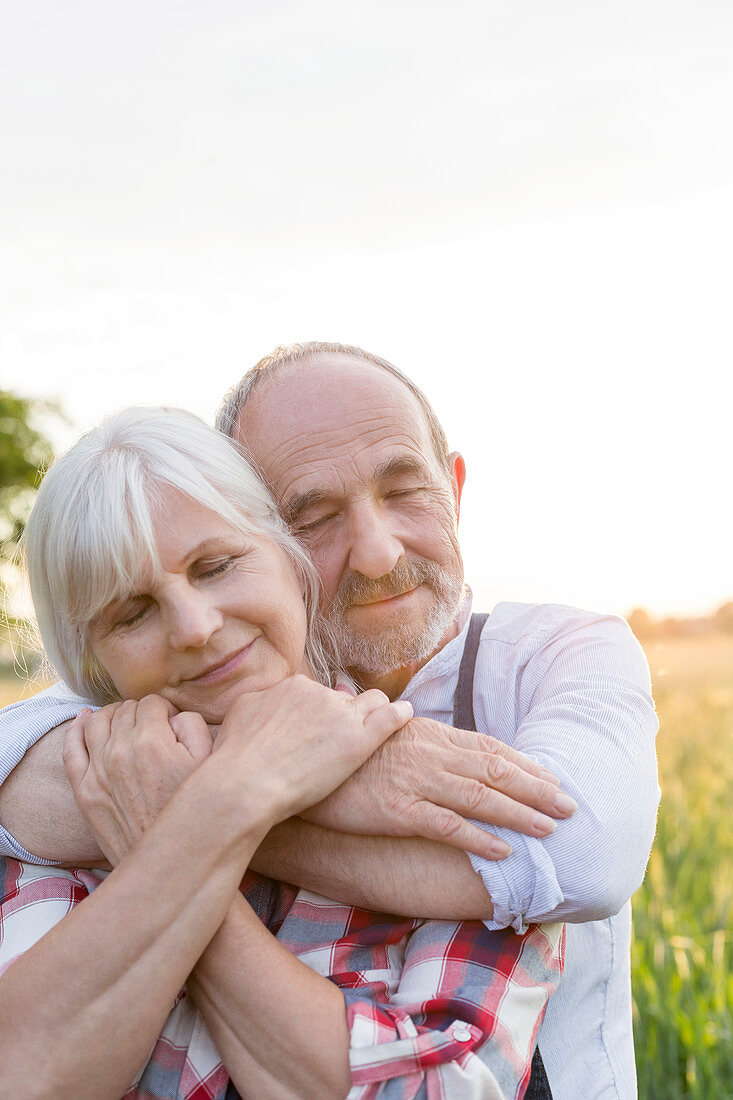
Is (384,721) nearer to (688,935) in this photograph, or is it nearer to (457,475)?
(457,475)

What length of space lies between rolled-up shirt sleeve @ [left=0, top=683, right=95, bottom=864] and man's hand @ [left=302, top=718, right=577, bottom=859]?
631mm

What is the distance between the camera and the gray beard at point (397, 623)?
105 inches

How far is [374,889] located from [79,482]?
1.09 meters

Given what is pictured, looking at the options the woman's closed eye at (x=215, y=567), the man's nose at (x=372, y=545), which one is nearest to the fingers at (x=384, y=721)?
the woman's closed eye at (x=215, y=567)

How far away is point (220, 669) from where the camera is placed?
7.43 feet

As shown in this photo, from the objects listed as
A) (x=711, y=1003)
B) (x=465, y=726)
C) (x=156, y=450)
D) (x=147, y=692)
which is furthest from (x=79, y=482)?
(x=711, y=1003)

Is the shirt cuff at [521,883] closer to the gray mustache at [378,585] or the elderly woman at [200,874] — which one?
the elderly woman at [200,874]

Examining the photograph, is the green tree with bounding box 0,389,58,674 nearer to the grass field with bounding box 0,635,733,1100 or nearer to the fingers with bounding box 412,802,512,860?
the grass field with bounding box 0,635,733,1100

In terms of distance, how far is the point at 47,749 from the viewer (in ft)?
7.29

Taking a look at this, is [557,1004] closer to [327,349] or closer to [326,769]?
[326,769]

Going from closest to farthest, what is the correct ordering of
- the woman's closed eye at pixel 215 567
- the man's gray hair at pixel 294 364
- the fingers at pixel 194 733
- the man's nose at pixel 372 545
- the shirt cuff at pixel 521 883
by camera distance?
the shirt cuff at pixel 521 883 → the fingers at pixel 194 733 → the woman's closed eye at pixel 215 567 → the man's nose at pixel 372 545 → the man's gray hair at pixel 294 364

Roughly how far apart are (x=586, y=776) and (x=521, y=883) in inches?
Answer: 9.8

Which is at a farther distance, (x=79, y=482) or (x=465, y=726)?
(x=465, y=726)

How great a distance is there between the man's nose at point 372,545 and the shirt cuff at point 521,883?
89 cm
